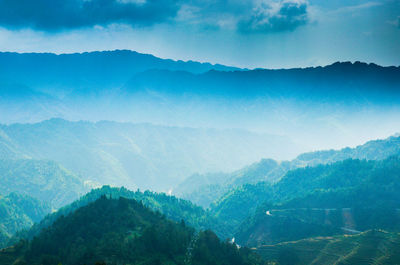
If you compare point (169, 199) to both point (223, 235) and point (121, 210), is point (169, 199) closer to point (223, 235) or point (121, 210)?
point (223, 235)

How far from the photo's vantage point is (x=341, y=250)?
91938 millimetres

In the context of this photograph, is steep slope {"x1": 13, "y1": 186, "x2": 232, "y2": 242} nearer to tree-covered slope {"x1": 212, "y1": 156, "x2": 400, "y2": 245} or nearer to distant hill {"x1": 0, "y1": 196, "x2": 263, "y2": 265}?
tree-covered slope {"x1": 212, "y1": 156, "x2": 400, "y2": 245}

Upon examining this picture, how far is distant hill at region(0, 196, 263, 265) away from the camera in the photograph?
68.9 meters

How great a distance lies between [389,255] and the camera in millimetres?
84625

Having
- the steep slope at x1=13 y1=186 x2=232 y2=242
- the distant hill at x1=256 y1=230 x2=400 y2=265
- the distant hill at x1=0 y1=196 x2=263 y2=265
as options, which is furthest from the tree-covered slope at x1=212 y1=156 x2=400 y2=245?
the distant hill at x1=0 y1=196 x2=263 y2=265

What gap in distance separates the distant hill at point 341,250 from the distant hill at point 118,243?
14.3 meters

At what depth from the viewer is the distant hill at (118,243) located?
2714 inches

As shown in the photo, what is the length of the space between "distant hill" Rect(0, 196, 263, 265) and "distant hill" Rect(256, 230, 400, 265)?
47.0 feet

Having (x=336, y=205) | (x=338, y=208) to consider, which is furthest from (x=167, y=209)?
(x=338, y=208)

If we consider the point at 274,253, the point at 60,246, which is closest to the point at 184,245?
the point at 60,246

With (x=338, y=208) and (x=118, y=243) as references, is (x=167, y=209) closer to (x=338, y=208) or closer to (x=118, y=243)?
(x=338, y=208)

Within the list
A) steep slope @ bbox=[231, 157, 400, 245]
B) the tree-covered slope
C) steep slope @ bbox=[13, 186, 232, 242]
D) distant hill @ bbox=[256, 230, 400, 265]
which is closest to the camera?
distant hill @ bbox=[256, 230, 400, 265]

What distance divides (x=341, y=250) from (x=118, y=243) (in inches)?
2071

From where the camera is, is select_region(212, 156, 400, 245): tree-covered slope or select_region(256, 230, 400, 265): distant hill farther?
select_region(212, 156, 400, 245): tree-covered slope
